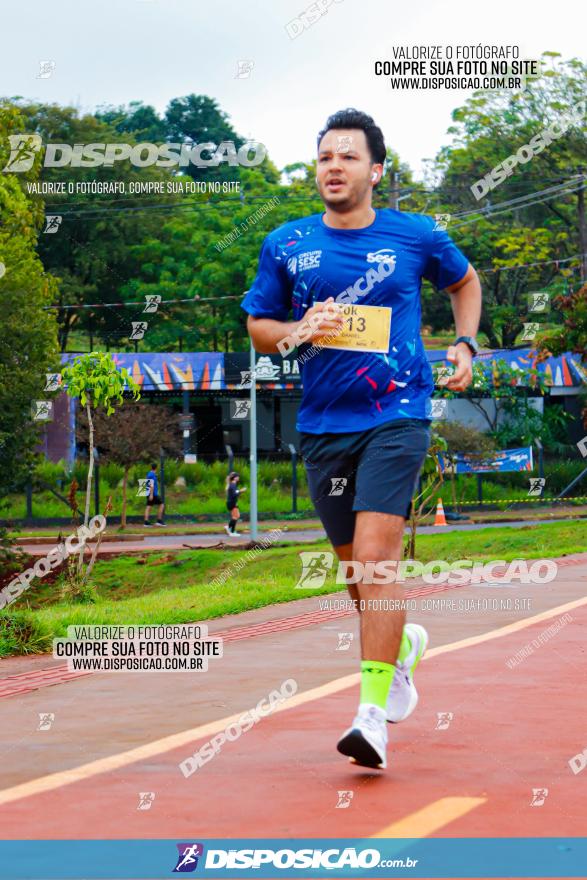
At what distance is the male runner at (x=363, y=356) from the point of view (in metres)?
4.97

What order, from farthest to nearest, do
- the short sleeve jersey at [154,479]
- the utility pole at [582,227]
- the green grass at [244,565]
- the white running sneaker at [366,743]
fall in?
1. the utility pole at [582,227]
2. the short sleeve jersey at [154,479]
3. the green grass at [244,565]
4. the white running sneaker at [366,743]

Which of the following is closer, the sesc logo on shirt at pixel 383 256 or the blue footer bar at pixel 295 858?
the blue footer bar at pixel 295 858

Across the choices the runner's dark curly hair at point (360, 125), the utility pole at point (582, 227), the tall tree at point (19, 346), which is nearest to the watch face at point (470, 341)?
the runner's dark curly hair at point (360, 125)

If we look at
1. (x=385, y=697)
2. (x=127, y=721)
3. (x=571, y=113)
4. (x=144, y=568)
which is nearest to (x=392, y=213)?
(x=385, y=697)

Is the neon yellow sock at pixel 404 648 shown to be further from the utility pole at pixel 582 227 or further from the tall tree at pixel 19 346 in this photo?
the utility pole at pixel 582 227

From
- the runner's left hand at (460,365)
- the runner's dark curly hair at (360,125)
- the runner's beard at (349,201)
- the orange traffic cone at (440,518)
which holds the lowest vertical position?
the orange traffic cone at (440,518)

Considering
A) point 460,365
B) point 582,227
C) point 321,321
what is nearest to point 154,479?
point 582,227

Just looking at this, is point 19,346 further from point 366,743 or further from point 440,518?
point 366,743

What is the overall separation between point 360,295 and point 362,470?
63cm

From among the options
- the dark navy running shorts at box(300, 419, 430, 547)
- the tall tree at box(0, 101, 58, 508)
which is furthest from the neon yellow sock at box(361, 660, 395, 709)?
the tall tree at box(0, 101, 58, 508)

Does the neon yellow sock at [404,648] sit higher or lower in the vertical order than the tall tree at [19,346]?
lower

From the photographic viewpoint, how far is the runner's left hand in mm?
Result: 5184

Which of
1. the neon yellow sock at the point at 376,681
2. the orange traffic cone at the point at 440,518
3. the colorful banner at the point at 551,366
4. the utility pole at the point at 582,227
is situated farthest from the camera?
the utility pole at the point at 582,227

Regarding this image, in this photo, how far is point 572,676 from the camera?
700cm
